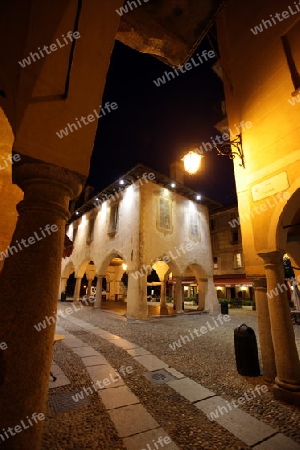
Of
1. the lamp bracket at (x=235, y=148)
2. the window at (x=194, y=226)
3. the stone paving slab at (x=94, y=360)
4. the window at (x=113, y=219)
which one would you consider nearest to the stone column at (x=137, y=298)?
the window at (x=113, y=219)

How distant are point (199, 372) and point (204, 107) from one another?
14.5m

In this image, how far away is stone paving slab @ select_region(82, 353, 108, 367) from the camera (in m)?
4.85

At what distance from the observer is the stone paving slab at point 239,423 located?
265cm

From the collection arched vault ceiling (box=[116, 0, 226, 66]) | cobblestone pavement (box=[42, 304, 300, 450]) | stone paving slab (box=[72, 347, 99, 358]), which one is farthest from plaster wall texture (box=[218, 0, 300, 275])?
stone paving slab (box=[72, 347, 99, 358])

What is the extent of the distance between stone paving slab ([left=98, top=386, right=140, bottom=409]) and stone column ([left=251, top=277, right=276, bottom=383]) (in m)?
2.73

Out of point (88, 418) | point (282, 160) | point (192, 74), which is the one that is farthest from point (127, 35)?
point (192, 74)

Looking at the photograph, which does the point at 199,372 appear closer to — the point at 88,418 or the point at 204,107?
the point at 88,418

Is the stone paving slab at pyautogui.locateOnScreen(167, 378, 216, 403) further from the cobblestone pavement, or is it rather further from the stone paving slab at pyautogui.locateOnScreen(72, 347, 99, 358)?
the stone paving slab at pyautogui.locateOnScreen(72, 347, 99, 358)

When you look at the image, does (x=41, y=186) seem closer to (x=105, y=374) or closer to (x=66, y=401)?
(x=66, y=401)

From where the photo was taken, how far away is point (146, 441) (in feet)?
8.18

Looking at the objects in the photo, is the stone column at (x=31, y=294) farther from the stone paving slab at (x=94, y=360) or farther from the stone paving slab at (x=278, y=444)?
the stone paving slab at (x=94, y=360)

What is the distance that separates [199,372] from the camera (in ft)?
15.1

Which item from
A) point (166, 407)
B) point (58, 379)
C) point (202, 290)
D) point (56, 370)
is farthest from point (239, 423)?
point (202, 290)

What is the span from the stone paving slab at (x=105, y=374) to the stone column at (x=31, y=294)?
2748 millimetres
